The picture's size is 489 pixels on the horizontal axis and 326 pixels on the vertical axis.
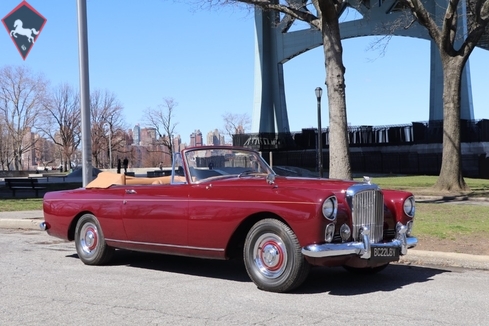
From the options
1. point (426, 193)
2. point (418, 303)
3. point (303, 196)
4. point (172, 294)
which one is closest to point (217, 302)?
point (172, 294)

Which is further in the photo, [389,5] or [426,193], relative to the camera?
[389,5]

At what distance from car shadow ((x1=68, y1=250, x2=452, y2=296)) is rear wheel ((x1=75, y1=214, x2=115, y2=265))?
0.24 meters

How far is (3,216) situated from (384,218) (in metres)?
→ 10.8

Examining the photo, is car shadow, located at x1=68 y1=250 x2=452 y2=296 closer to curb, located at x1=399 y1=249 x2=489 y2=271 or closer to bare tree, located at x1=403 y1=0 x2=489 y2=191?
curb, located at x1=399 y1=249 x2=489 y2=271

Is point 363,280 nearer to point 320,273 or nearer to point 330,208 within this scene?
point 320,273

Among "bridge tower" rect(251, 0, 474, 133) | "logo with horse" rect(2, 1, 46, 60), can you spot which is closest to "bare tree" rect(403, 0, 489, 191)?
"logo with horse" rect(2, 1, 46, 60)

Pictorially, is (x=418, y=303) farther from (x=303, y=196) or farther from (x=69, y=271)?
(x=69, y=271)

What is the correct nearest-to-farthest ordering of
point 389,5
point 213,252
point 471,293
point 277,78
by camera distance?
point 471,293 < point 213,252 < point 389,5 < point 277,78

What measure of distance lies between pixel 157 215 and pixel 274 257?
70.3 inches

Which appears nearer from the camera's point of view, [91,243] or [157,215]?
[157,215]

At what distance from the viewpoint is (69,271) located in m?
7.90

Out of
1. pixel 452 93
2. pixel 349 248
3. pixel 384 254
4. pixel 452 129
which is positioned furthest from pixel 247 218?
pixel 452 93

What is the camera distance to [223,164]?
7.80 meters

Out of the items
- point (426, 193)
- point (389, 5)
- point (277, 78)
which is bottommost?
point (426, 193)
